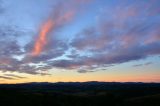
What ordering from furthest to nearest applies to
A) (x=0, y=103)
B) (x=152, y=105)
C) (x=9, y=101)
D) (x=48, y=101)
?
Result: (x=152, y=105) < (x=48, y=101) < (x=9, y=101) < (x=0, y=103)

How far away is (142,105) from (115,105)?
23.9 m

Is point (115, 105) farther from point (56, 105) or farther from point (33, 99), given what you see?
point (33, 99)

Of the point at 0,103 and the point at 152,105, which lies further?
the point at 152,105

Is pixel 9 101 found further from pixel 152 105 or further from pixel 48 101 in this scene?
pixel 152 105

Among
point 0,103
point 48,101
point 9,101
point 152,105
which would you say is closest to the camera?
point 0,103

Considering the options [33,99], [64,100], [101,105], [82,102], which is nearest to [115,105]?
[101,105]

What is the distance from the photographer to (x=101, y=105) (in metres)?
93.0

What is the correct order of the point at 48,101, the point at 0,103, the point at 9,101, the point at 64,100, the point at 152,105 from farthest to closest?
1. the point at 152,105
2. the point at 64,100
3. the point at 48,101
4. the point at 9,101
5. the point at 0,103

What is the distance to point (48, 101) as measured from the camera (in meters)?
89.9

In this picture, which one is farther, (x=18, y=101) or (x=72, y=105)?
(x=72, y=105)

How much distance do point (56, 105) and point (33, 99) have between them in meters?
9.97

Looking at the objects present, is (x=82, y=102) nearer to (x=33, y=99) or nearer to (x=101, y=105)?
(x=101, y=105)

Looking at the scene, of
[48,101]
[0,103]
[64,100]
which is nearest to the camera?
[0,103]

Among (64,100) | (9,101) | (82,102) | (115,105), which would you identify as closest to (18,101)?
(9,101)
